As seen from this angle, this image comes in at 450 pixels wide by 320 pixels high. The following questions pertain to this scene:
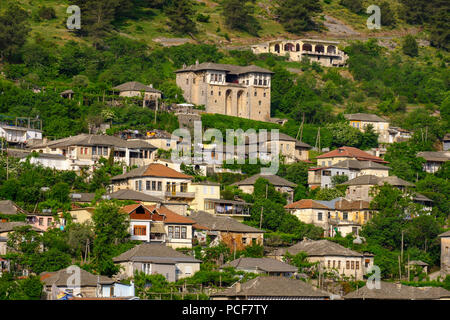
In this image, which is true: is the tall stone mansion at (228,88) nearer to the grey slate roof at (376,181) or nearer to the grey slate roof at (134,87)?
the grey slate roof at (134,87)

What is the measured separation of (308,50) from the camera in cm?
12262

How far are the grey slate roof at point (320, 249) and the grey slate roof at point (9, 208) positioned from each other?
17398 millimetres

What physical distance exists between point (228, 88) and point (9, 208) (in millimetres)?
36762

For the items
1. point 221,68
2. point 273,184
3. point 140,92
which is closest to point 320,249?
point 273,184

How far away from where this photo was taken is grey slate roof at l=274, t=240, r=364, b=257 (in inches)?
2606

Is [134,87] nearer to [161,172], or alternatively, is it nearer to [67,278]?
[161,172]

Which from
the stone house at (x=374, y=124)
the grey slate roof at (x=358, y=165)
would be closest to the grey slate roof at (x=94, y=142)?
the grey slate roof at (x=358, y=165)

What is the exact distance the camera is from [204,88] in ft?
317

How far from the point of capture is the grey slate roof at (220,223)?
6725 centimetres

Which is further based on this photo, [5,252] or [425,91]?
[425,91]

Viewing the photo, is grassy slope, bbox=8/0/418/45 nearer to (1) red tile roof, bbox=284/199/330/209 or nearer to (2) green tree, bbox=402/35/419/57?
(2) green tree, bbox=402/35/419/57

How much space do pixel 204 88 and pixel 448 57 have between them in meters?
46.1
